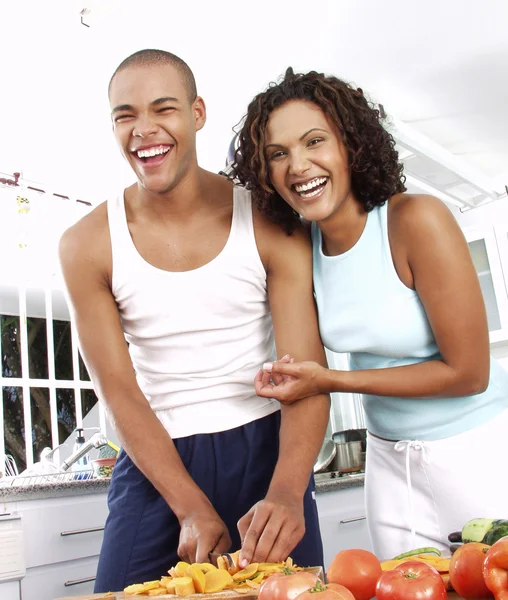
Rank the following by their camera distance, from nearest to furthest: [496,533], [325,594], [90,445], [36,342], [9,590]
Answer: [325,594] < [496,533] < [9,590] < [90,445] < [36,342]

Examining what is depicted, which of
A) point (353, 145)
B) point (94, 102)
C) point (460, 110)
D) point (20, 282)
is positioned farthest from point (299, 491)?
point (20, 282)

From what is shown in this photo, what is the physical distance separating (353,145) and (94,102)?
2.65 metres

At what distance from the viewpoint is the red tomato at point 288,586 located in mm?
614

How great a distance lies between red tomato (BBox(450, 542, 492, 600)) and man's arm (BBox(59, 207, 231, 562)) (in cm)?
63

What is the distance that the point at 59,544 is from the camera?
7.50 feet

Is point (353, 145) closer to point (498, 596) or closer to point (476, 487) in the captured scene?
→ point (476, 487)

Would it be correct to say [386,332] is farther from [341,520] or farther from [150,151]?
[341,520]

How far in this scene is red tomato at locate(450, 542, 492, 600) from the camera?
0.66 metres

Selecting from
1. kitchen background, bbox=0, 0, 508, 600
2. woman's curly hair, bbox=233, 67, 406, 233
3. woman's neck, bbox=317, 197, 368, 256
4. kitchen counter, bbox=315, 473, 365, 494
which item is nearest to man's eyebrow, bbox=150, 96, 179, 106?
woman's curly hair, bbox=233, 67, 406, 233

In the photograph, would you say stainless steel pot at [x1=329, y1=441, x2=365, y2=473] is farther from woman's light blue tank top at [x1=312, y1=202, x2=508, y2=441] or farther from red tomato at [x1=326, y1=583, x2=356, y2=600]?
red tomato at [x1=326, y1=583, x2=356, y2=600]

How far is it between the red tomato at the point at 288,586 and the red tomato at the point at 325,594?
3 cm

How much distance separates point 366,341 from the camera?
4.40 ft

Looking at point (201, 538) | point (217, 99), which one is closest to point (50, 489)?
point (201, 538)

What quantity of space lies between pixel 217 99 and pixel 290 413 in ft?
9.56
